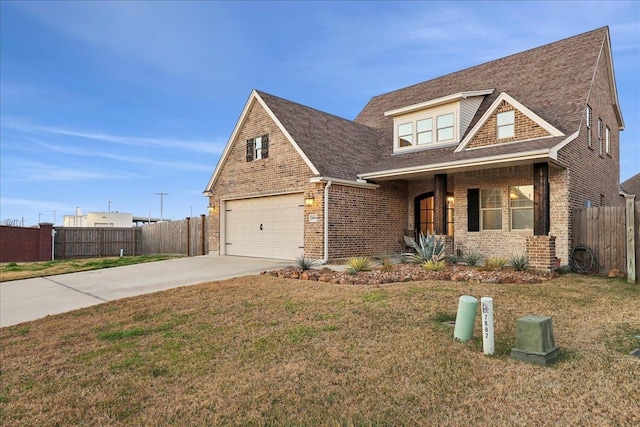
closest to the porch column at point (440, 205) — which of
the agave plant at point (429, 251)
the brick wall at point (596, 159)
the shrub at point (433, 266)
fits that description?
the agave plant at point (429, 251)

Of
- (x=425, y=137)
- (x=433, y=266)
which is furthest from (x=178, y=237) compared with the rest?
(x=433, y=266)

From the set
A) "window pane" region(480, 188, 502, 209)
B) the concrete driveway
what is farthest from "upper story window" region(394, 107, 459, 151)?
the concrete driveway

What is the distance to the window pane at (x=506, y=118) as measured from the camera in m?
11.9

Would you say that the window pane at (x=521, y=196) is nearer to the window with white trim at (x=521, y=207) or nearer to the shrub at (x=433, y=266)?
the window with white trim at (x=521, y=207)

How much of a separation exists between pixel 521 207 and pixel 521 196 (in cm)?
34

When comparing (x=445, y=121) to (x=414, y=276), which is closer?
(x=414, y=276)

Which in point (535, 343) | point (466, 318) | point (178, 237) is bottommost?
point (535, 343)

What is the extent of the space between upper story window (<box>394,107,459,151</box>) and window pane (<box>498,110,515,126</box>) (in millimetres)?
1655

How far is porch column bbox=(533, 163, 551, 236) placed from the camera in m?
10.2

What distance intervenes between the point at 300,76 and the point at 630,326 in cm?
2290

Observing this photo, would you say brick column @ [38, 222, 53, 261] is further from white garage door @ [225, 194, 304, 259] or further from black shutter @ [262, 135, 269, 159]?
black shutter @ [262, 135, 269, 159]

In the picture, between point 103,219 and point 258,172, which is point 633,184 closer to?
point 258,172

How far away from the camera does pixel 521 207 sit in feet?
39.5

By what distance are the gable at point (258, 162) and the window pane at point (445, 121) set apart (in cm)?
516
